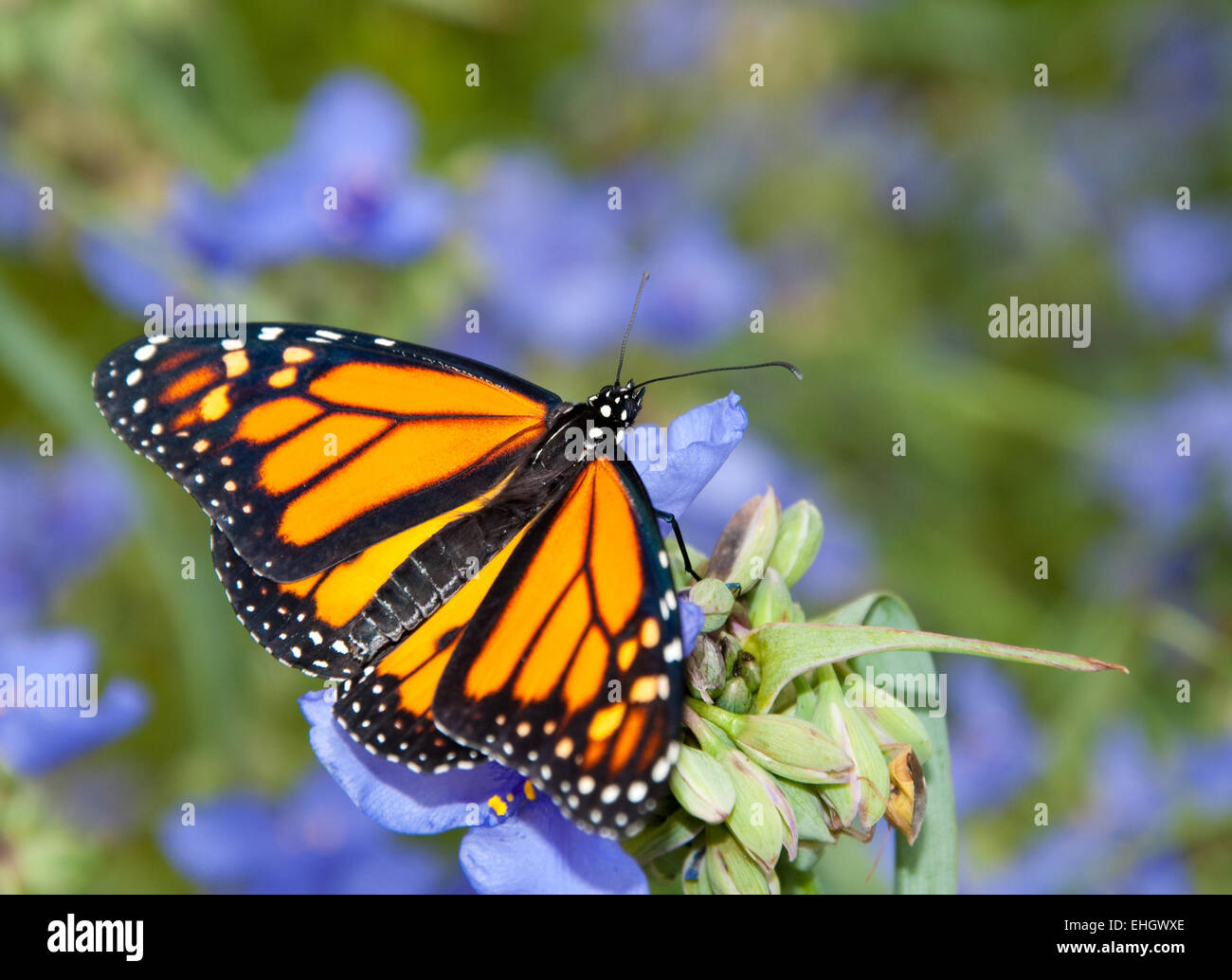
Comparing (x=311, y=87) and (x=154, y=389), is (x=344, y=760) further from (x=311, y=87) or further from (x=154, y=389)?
(x=311, y=87)

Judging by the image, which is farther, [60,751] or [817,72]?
[817,72]

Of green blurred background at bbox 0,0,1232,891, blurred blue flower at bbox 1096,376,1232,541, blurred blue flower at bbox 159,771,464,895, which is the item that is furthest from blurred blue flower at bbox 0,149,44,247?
blurred blue flower at bbox 1096,376,1232,541

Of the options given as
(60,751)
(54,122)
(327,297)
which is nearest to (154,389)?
(60,751)

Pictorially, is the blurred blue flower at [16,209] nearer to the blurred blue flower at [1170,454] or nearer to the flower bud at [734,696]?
the flower bud at [734,696]

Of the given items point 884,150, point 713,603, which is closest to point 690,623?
point 713,603

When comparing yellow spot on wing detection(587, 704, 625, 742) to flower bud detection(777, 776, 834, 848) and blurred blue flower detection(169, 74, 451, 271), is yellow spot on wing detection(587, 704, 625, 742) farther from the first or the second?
blurred blue flower detection(169, 74, 451, 271)

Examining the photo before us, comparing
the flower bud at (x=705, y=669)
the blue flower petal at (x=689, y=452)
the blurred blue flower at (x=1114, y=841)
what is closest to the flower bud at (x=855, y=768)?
the flower bud at (x=705, y=669)

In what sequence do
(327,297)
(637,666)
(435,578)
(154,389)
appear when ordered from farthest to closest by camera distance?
(327,297) → (154,389) → (435,578) → (637,666)

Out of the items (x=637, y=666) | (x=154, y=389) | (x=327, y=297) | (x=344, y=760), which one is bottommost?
(x=344, y=760)
